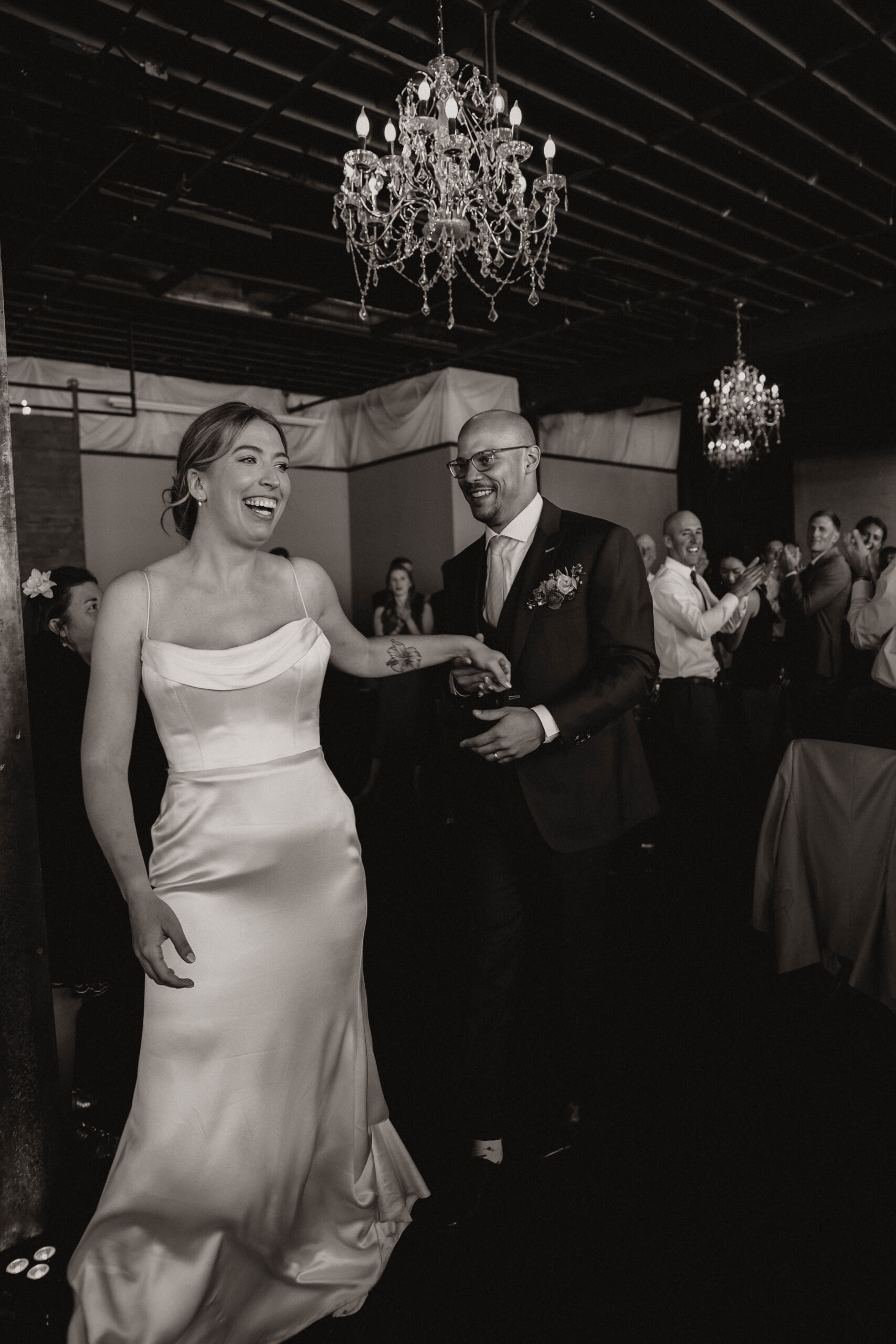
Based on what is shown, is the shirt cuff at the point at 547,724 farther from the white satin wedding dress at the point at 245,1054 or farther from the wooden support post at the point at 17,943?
the wooden support post at the point at 17,943

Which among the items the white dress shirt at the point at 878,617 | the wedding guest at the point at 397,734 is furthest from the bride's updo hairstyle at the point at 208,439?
the wedding guest at the point at 397,734

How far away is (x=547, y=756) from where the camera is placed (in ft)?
7.66

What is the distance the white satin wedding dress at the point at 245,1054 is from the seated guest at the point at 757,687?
3707mm

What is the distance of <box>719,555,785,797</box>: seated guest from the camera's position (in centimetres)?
557

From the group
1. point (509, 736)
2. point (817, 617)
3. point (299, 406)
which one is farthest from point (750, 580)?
point (299, 406)

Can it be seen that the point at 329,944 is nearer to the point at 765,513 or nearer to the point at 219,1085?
the point at 219,1085

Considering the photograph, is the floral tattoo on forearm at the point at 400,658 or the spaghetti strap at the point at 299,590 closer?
the spaghetti strap at the point at 299,590

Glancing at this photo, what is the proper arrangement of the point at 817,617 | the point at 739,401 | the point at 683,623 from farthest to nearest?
the point at 739,401 → the point at 817,617 → the point at 683,623

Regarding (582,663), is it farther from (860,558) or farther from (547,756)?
(860,558)

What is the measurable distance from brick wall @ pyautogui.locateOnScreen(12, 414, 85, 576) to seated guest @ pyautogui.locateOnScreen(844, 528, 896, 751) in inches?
304

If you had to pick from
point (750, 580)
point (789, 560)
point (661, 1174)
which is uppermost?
point (789, 560)

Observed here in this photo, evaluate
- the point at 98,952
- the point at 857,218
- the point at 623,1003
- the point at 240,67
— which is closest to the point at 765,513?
the point at 857,218

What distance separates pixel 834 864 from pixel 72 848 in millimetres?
2379

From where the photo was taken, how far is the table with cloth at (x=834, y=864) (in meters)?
2.91
